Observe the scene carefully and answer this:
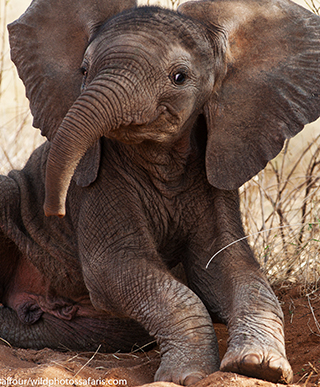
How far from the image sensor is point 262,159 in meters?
3.81

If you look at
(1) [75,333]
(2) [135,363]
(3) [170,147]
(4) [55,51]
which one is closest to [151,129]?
(3) [170,147]

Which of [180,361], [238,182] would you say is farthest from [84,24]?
[180,361]

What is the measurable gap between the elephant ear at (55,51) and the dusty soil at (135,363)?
1082 mm

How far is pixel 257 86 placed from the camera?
3.79 m

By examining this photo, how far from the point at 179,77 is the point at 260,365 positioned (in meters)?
1.48

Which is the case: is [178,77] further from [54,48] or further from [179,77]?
[54,48]

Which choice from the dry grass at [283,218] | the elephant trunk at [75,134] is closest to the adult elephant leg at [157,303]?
the dry grass at [283,218]

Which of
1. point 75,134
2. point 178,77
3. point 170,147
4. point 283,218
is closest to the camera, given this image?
point 75,134

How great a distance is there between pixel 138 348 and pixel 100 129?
180 centimetres

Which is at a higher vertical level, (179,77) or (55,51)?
(55,51)

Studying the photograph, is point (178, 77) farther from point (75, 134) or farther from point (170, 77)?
point (75, 134)

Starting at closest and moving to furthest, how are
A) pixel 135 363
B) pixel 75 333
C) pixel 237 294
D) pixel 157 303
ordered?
pixel 157 303
pixel 237 294
pixel 135 363
pixel 75 333

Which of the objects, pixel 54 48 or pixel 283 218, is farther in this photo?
pixel 283 218

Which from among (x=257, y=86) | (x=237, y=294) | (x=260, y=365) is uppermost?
(x=257, y=86)
